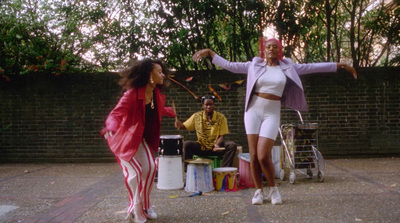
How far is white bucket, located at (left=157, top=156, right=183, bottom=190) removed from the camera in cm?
582

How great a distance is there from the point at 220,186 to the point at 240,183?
0.56 m

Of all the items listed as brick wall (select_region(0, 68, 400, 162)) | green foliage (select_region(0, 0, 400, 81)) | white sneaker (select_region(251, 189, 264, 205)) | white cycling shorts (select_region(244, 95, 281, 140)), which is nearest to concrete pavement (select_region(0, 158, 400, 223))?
white sneaker (select_region(251, 189, 264, 205))

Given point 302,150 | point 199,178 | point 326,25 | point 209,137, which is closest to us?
point 199,178

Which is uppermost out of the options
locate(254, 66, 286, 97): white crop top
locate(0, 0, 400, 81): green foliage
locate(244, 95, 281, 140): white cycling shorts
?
locate(0, 0, 400, 81): green foliage

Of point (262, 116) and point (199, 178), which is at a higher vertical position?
point (262, 116)

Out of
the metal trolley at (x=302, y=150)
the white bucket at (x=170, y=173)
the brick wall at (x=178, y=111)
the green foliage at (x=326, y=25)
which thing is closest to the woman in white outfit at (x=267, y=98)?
the metal trolley at (x=302, y=150)

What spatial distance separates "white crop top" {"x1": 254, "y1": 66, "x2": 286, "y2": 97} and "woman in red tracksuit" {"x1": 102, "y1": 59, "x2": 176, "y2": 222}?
4.20 ft

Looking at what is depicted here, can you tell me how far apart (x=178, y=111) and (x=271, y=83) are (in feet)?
15.6

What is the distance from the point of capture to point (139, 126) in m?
3.86

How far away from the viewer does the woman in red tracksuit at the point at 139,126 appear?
3.80 meters

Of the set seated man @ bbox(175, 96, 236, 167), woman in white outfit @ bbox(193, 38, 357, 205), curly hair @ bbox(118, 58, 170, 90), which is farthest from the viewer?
seated man @ bbox(175, 96, 236, 167)

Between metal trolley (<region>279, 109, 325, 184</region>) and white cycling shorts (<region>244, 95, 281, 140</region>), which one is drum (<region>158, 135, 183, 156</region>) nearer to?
white cycling shorts (<region>244, 95, 281, 140</region>)

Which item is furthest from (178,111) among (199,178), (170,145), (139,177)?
(139,177)

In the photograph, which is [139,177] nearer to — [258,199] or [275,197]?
[258,199]
